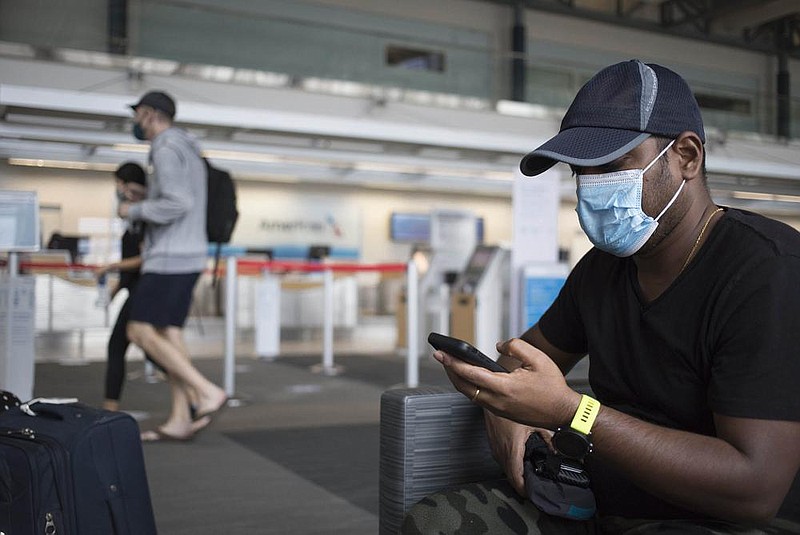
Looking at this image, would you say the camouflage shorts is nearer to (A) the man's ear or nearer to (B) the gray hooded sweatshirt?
(A) the man's ear

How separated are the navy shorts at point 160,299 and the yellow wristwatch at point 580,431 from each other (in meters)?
2.75

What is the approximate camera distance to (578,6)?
16766 millimetres

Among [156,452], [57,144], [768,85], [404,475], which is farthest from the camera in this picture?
[768,85]

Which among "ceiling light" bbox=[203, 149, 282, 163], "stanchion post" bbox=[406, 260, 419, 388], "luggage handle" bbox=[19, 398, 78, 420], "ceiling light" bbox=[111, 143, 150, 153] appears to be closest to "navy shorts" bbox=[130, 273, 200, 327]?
"luggage handle" bbox=[19, 398, 78, 420]

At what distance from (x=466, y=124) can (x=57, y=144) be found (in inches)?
227

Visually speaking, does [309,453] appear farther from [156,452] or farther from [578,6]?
[578,6]

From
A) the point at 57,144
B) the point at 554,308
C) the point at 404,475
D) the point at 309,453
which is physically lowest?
the point at 309,453

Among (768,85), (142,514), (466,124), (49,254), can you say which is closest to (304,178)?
(466,124)

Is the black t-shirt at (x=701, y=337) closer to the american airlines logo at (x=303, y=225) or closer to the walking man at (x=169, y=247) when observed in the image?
the walking man at (x=169, y=247)

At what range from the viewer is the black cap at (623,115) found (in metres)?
Answer: 1.14

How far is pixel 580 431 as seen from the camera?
3.51 ft

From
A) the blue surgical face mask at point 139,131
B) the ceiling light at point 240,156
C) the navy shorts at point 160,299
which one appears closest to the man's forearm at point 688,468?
the navy shorts at point 160,299

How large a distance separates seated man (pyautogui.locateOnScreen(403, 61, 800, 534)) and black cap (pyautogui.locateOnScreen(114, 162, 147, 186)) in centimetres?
303

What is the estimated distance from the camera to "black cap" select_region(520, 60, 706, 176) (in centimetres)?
114
